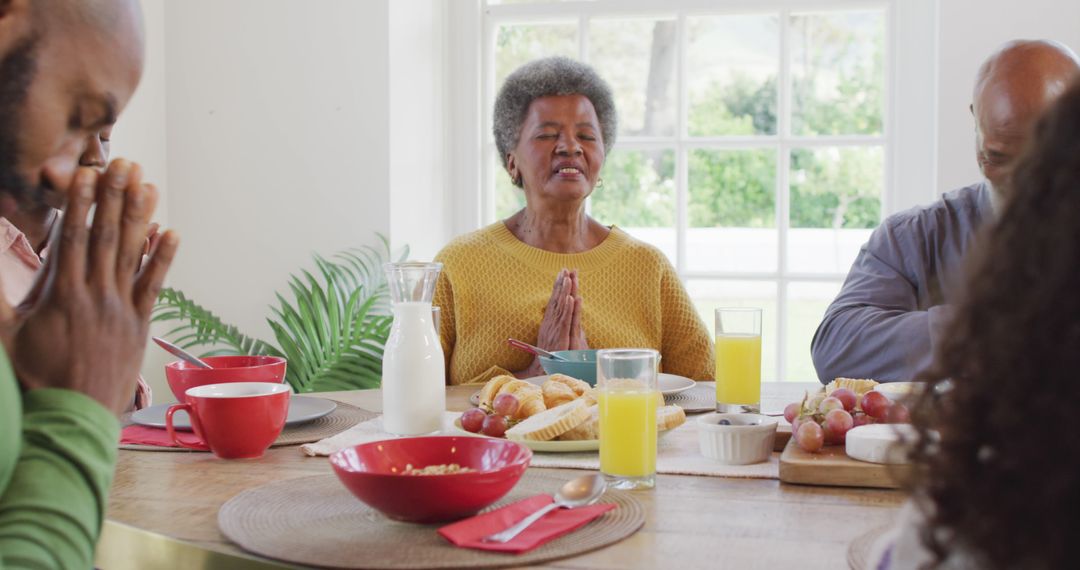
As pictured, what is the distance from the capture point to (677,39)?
353cm

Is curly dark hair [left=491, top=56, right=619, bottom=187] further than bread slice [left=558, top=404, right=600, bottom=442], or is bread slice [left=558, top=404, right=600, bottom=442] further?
curly dark hair [left=491, top=56, right=619, bottom=187]

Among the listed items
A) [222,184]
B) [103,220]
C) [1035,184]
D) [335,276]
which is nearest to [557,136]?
[335,276]

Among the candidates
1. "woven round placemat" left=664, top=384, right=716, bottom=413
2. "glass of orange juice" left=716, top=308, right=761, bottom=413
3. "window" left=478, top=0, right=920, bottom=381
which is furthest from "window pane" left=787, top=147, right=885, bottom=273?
"glass of orange juice" left=716, top=308, right=761, bottom=413

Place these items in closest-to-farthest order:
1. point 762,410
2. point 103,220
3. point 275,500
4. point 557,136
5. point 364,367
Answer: point 103,220, point 275,500, point 762,410, point 557,136, point 364,367

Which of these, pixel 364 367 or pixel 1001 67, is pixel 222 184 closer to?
pixel 364 367

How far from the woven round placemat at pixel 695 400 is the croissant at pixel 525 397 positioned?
→ 0.31 metres

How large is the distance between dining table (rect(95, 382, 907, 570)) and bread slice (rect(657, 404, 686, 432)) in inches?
7.1

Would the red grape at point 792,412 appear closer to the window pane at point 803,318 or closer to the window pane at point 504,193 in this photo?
the window pane at point 803,318

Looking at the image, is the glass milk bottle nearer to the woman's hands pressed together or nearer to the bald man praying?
the woman's hands pressed together

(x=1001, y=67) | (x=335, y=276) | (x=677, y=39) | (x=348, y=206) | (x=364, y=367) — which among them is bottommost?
(x=364, y=367)

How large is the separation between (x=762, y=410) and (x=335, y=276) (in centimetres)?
181

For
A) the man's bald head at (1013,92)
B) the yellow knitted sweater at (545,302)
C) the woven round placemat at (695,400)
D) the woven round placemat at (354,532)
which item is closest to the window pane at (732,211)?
the yellow knitted sweater at (545,302)

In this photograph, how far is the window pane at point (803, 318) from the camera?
3.52 m

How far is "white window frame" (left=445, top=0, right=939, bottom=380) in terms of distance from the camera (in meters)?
3.35
